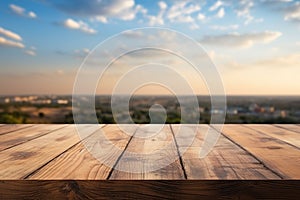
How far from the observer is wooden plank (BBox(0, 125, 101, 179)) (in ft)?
2.78

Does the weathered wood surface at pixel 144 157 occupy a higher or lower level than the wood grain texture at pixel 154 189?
higher

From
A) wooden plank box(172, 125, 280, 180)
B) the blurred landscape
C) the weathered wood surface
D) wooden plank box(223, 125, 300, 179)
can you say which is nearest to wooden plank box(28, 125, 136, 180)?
the weathered wood surface

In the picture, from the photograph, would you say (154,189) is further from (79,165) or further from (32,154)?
(32,154)

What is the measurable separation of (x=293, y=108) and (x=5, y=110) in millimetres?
Result: 4272

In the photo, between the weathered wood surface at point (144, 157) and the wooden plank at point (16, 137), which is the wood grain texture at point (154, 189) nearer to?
the weathered wood surface at point (144, 157)

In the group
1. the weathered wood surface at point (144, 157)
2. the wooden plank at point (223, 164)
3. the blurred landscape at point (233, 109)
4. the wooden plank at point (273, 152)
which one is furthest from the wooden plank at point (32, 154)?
the blurred landscape at point (233, 109)

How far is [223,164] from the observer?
3.05 ft

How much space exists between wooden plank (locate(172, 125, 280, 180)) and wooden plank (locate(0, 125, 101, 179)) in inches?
18.0

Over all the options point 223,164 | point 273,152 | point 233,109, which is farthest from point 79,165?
point 233,109

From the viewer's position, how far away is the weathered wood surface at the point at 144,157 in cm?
81

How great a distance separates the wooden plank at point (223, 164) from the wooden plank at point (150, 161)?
4cm

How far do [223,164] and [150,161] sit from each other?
0.23 metres

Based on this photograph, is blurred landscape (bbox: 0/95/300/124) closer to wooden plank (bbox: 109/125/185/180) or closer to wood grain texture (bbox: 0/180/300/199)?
wooden plank (bbox: 109/125/185/180)

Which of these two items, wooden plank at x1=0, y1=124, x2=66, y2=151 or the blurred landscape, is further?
the blurred landscape
